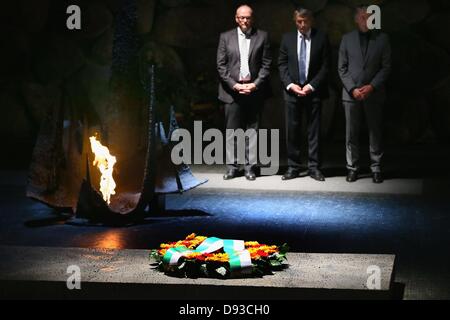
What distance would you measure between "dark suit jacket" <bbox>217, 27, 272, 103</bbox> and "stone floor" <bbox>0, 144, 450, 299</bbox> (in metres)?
1.13

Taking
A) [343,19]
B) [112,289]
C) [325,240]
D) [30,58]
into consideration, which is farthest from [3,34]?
[112,289]

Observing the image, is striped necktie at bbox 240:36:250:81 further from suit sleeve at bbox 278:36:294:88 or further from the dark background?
the dark background

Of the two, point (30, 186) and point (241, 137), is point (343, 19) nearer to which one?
point (241, 137)

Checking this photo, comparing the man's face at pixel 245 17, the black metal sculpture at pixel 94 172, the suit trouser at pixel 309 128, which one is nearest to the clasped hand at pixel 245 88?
the suit trouser at pixel 309 128

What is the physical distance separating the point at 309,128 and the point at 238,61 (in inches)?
44.3

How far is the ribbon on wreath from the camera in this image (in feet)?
23.8

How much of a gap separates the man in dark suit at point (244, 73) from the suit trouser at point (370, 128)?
41.0 inches

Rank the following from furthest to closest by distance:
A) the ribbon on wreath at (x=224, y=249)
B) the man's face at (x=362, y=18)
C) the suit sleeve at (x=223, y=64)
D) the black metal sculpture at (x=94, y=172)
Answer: the suit sleeve at (x=223, y=64) → the man's face at (x=362, y=18) → the black metal sculpture at (x=94, y=172) → the ribbon on wreath at (x=224, y=249)

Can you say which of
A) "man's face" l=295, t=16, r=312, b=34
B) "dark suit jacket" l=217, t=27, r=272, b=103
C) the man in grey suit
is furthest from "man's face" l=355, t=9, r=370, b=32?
"dark suit jacket" l=217, t=27, r=272, b=103

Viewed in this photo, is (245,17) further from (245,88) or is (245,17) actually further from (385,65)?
(385,65)

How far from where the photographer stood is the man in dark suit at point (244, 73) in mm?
12688

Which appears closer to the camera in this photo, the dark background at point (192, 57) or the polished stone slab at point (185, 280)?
the polished stone slab at point (185, 280)

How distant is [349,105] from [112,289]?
19.7ft

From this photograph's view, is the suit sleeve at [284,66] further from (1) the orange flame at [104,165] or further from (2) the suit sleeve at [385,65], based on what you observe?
(1) the orange flame at [104,165]
